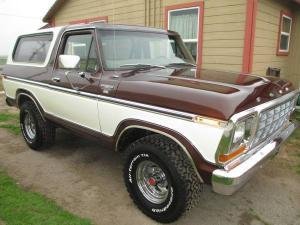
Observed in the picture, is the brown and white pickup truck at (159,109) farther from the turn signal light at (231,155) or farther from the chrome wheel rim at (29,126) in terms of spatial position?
the chrome wheel rim at (29,126)

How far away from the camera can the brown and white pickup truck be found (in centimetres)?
275

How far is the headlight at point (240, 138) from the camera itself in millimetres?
2692

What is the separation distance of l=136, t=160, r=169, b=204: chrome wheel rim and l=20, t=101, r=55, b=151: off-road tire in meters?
2.19

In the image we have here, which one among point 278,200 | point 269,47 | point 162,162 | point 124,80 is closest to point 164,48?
point 124,80

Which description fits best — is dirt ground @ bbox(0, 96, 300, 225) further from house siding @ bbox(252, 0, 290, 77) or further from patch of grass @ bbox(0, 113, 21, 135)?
house siding @ bbox(252, 0, 290, 77)

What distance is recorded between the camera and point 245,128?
2.83 meters

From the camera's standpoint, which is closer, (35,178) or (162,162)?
(162,162)

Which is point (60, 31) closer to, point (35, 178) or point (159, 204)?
point (35, 178)

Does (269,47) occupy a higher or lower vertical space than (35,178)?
higher

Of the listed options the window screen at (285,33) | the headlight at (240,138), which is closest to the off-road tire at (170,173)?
the headlight at (240,138)

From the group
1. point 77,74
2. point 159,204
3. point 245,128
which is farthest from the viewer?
point 77,74

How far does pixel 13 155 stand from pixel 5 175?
2.71 ft

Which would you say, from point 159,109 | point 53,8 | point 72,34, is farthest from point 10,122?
point 53,8

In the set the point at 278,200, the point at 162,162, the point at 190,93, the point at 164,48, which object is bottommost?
the point at 278,200
